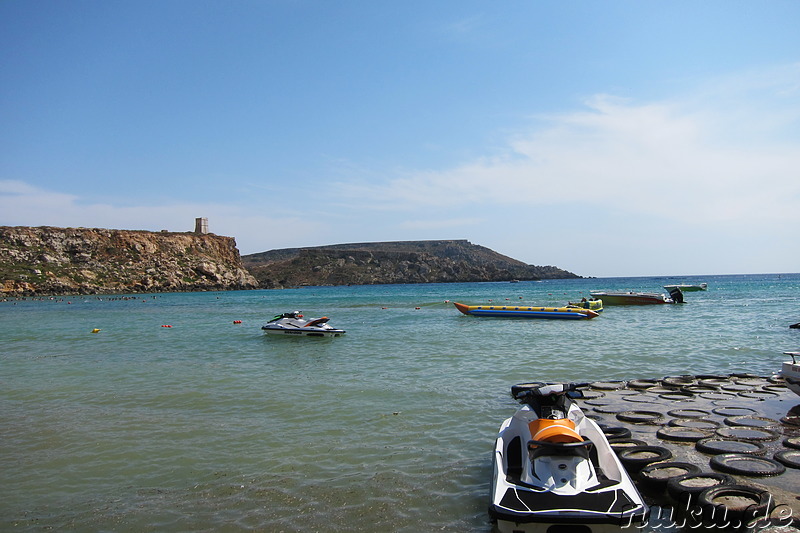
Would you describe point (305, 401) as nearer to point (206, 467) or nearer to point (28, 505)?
point (206, 467)

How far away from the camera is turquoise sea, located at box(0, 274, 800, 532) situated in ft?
21.8

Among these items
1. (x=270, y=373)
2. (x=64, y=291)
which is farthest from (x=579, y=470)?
(x=64, y=291)

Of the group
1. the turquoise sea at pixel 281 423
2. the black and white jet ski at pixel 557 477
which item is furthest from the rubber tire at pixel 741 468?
the turquoise sea at pixel 281 423

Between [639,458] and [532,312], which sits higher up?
[532,312]

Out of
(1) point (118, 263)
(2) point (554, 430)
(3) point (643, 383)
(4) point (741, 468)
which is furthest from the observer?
(1) point (118, 263)

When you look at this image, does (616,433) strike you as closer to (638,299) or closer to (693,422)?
(693,422)

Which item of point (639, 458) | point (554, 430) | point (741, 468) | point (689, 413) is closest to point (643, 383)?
point (689, 413)

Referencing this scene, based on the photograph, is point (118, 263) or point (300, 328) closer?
point (300, 328)

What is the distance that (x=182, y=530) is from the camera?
611cm

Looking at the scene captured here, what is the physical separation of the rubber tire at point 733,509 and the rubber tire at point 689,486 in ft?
0.37

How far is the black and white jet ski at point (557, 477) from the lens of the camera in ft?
17.2

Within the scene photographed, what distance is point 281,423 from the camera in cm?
1041

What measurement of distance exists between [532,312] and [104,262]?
91.7m

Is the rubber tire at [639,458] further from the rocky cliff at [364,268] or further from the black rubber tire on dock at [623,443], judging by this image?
the rocky cliff at [364,268]
